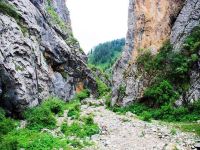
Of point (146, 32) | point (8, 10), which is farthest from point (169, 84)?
point (8, 10)

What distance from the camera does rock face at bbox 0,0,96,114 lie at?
35438 mm

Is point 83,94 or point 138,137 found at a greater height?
point 83,94

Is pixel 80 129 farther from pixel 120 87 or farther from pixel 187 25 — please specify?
pixel 187 25

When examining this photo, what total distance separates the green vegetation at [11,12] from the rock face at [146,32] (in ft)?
43.8

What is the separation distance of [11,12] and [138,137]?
23314mm

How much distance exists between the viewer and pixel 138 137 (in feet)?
89.2

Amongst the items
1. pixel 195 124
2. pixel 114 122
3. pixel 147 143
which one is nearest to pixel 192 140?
pixel 147 143

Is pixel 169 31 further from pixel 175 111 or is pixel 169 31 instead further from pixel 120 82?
pixel 175 111

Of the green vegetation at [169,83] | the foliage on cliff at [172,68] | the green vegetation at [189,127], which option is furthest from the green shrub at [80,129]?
the foliage on cliff at [172,68]

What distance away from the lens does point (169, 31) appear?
151 ft

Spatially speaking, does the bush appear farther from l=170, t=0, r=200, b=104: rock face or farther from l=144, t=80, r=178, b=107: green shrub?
l=170, t=0, r=200, b=104: rock face

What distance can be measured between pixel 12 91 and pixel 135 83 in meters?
14.7

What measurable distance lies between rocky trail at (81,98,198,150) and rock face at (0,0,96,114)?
8.80 meters

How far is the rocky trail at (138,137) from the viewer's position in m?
24.8
